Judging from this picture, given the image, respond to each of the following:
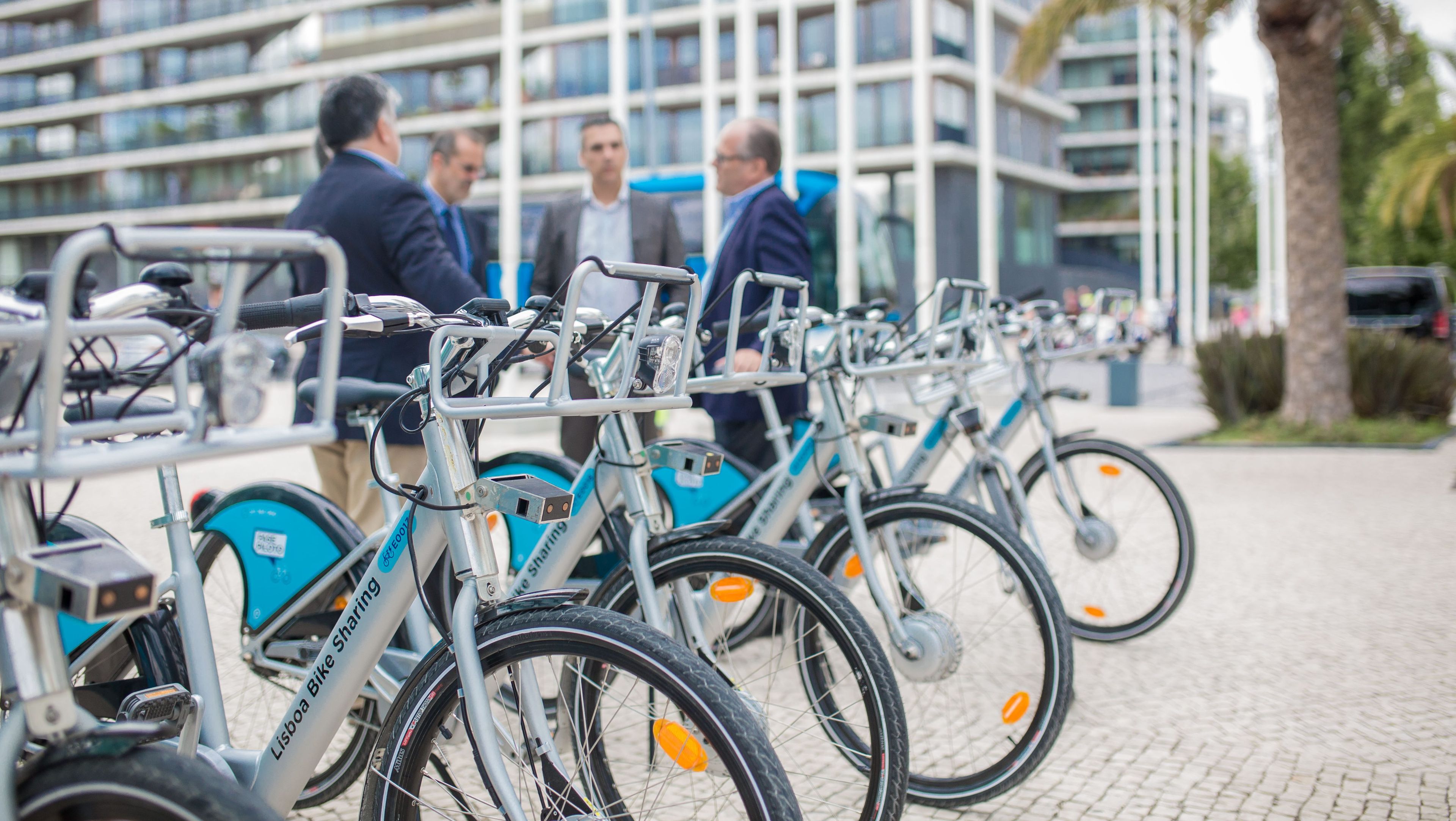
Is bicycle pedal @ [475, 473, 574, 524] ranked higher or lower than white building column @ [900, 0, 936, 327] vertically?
lower

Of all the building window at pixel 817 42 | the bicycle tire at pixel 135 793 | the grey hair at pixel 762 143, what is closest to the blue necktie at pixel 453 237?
the grey hair at pixel 762 143

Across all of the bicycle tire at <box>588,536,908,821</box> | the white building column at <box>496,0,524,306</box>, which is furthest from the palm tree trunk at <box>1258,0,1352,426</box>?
the white building column at <box>496,0,524,306</box>

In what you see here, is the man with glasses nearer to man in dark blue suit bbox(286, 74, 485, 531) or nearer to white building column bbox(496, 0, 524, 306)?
man in dark blue suit bbox(286, 74, 485, 531)

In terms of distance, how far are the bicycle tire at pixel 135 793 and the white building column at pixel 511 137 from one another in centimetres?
3577

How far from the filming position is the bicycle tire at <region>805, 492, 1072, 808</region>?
122 inches

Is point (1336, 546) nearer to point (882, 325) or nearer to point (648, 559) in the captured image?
point (882, 325)

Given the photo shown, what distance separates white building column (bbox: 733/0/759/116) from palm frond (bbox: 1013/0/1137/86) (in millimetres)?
18609

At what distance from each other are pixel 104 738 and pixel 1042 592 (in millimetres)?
2223

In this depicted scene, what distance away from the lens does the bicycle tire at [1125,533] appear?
4.65 m

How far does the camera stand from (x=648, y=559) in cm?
260

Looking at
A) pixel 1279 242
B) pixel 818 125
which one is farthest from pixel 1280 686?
pixel 1279 242

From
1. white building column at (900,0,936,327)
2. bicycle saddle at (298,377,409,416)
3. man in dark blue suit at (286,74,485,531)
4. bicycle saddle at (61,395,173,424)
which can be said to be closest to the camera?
bicycle saddle at (61,395,173,424)

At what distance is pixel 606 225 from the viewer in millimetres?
5254

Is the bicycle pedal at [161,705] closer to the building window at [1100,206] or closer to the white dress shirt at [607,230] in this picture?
the white dress shirt at [607,230]
